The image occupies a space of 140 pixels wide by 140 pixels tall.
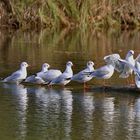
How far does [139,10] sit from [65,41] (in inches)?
658

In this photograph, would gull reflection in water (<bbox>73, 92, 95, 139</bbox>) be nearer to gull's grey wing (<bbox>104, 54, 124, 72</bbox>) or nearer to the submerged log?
the submerged log

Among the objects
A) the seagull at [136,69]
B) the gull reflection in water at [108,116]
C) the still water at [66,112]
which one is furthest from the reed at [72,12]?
the gull reflection in water at [108,116]

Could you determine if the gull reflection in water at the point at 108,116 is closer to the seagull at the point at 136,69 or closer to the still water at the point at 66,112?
the still water at the point at 66,112

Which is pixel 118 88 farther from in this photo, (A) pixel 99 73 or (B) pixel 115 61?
(B) pixel 115 61

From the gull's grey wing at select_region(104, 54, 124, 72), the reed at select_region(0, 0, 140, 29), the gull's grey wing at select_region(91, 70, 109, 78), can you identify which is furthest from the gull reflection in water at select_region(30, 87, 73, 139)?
the reed at select_region(0, 0, 140, 29)

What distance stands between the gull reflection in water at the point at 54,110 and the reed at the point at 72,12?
2856 cm

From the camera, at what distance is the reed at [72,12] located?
149 ft

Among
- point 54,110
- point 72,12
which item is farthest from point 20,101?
point 72,12

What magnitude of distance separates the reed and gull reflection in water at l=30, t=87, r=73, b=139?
93.7 feet

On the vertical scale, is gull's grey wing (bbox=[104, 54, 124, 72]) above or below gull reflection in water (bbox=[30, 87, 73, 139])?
above

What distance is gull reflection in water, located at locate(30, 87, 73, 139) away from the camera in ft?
39.0

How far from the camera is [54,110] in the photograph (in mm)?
13836

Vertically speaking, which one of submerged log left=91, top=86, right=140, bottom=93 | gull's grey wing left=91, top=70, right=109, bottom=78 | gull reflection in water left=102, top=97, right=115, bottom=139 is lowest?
gull reflection in water left=102, top=97, right=115, bottom=139

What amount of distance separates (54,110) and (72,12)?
33.7 metres
